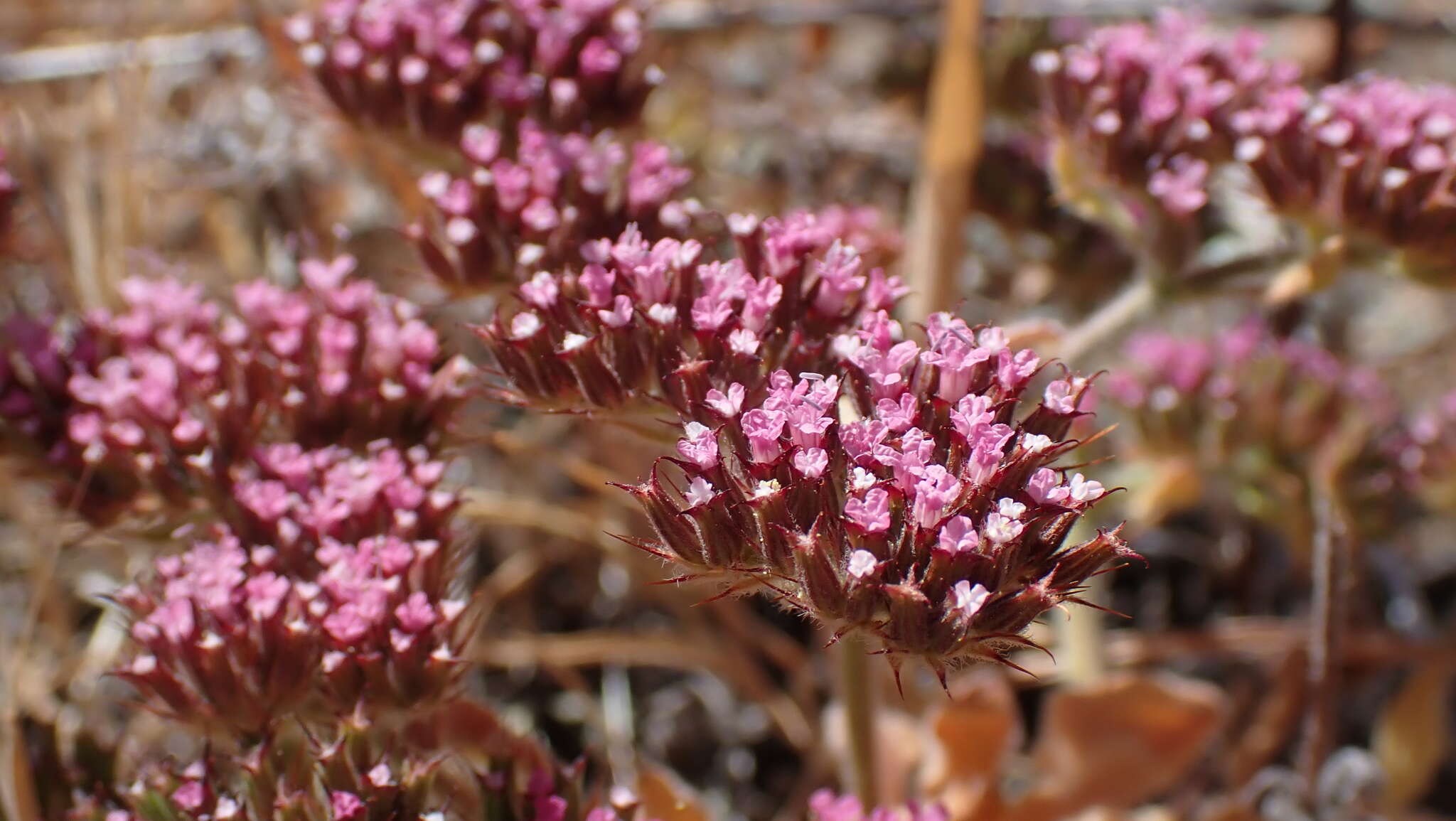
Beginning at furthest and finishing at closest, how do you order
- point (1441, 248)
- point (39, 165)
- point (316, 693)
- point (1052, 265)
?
point (39, 165), point (1052, 265), point (1441, 248), point (316, 693)

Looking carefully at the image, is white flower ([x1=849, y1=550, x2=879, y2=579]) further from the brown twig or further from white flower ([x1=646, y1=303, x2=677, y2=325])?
the brown twig

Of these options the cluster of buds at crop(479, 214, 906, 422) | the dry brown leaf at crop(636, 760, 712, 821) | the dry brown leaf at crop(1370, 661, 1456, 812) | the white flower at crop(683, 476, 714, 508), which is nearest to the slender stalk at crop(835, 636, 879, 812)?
the dry brown leaf at crop(636, 760, 712, 821)

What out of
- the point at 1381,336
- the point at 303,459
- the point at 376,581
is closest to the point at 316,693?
the point at 376,581

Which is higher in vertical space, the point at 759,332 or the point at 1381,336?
the point at 759,332

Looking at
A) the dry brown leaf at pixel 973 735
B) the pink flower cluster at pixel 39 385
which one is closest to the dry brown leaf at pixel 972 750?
the dry brown leaf at pixel 973 735

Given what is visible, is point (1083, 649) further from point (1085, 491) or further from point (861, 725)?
point (1085, 491)

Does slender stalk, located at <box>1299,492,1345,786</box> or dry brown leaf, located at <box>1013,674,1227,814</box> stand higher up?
slender stalk, located at <box>1299,492,1345,786</box>

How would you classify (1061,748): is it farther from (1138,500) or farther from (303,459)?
(303,459)

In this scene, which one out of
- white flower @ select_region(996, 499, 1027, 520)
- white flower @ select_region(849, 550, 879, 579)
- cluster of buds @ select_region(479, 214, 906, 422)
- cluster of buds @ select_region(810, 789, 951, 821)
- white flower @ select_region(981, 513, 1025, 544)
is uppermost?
cluster of buds @ select_region(479, 214, 906, 422)
